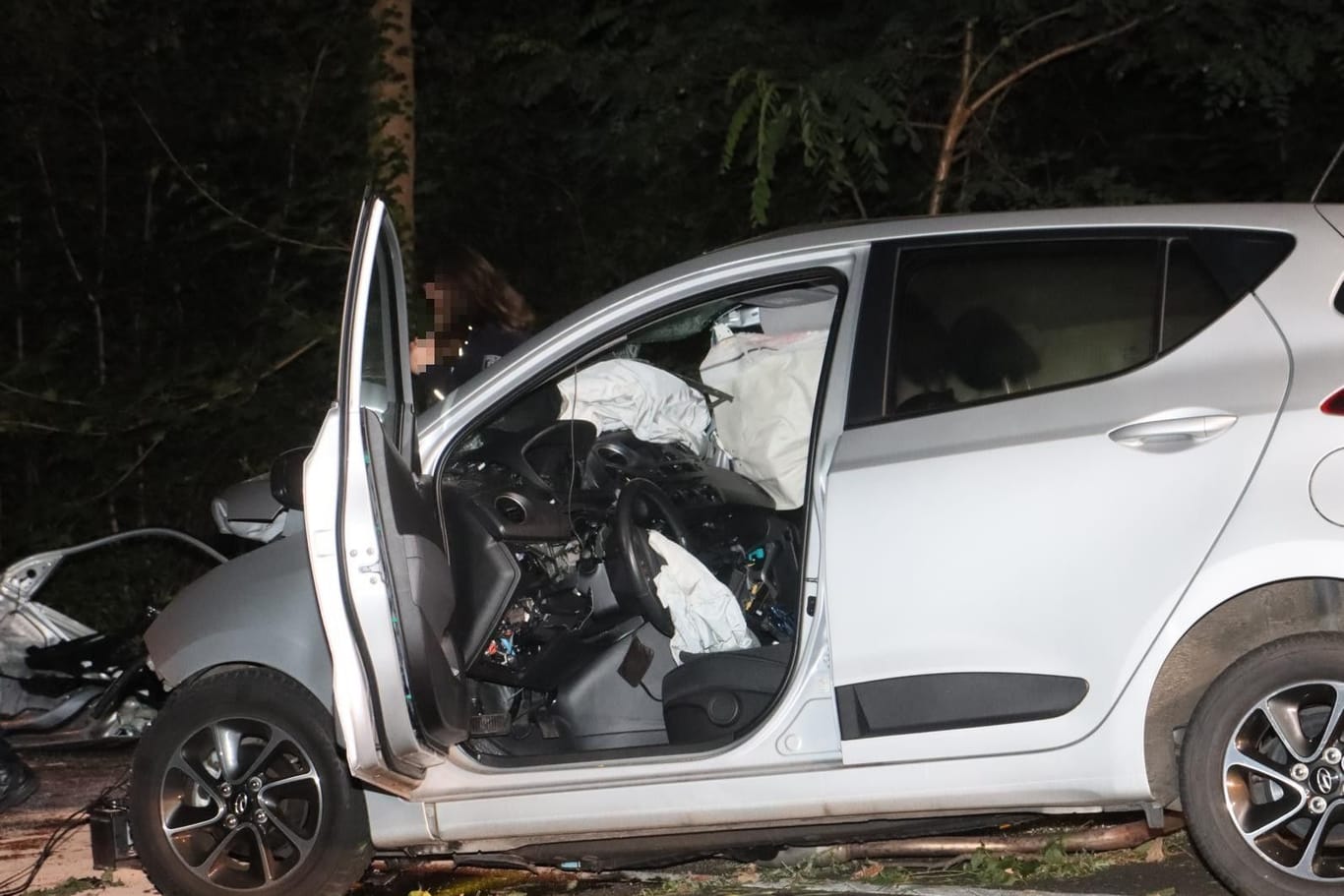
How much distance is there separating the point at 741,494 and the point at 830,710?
3.98 feet

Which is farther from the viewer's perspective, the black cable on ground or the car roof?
the black cable on ground

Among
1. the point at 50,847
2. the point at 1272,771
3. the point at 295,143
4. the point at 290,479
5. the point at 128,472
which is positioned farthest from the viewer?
the point at 295,143

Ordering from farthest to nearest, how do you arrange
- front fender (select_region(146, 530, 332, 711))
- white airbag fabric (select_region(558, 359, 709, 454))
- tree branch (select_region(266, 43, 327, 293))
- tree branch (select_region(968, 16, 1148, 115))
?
tree branch (select_region(266, 43, 327, 293)) < tree branch (select_region(968, 16, 1148, 115)) < white airbag fabric (select_region(558, 359, 709, 454)) < front fender (select_region(146, 530, 332, 711))

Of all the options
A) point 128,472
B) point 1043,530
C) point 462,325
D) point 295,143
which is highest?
point 295,143

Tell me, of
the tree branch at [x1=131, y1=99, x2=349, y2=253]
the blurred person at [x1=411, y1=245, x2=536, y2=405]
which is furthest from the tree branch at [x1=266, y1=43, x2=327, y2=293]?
the blurred person at [x1=411, y1=245, x2=536, y2=405]

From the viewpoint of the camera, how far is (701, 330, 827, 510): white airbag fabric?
→ 4887mm

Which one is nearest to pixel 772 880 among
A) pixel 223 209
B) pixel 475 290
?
pixel 475 290

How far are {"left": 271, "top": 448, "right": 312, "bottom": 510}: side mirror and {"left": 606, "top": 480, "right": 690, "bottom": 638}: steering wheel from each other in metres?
0.93

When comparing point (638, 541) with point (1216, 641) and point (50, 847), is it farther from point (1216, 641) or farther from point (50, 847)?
point (50, 847)

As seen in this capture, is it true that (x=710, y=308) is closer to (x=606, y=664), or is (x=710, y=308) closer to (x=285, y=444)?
(x=606, y=664)

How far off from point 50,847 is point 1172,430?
3997 millimetres

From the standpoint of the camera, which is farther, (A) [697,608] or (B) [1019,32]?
(B) [1019,32]

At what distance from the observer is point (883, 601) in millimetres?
3746

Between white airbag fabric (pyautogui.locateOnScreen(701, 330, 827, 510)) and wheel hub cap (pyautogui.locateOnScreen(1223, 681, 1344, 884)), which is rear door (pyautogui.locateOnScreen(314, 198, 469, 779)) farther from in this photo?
wheel hub cap (pyautogui.locateOnScreen(1223, 681, 1344, 884))
